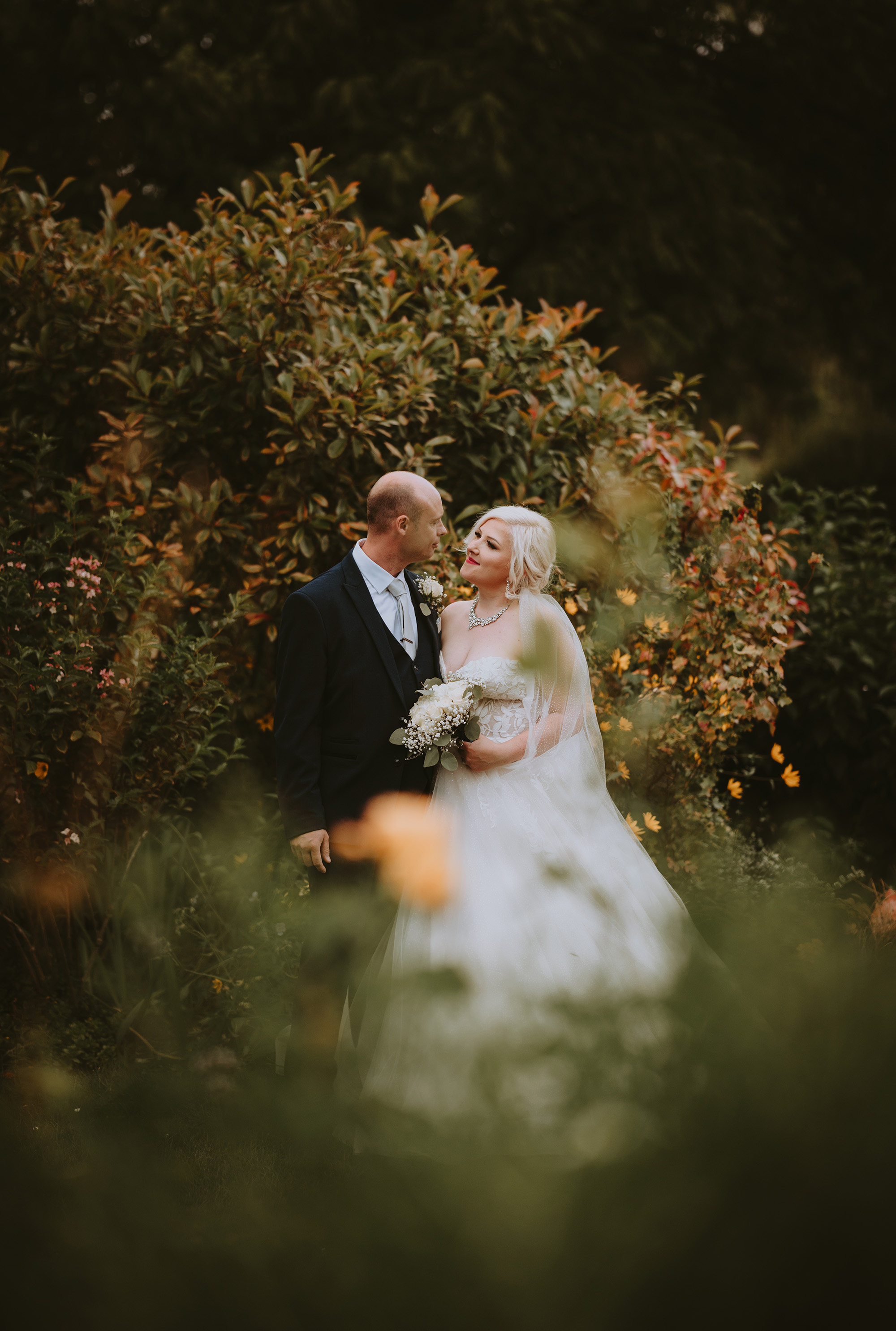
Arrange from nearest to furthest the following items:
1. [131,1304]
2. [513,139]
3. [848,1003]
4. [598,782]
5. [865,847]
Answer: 1. [131,1304]
2. [848,1003]
3. [598,782]
4. [865,847]
5. [513,139]

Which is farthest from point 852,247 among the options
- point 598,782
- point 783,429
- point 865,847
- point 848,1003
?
point 848,1003

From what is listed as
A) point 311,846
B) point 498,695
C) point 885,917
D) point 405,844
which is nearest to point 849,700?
point 498,695

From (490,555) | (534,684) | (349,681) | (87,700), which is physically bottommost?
(87,700)

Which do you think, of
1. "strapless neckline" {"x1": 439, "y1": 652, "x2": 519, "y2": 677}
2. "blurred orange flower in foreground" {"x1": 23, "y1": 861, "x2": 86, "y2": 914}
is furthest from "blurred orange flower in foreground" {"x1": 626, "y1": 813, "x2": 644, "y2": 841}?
"blurred orange flower in foreground" {"x1": 23, "y1": 861, "x2": 86, "y2": 914}

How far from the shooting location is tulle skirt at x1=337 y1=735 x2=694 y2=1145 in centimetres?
92

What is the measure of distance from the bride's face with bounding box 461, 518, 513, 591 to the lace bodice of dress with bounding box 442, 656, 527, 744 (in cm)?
27

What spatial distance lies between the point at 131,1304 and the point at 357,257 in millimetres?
4414

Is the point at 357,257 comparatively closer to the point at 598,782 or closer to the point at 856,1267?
the point at 598,782

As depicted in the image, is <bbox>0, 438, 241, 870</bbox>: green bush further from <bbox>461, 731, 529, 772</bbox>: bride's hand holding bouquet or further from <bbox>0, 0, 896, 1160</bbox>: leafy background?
<bbox>461, 731, 529, 772</bbox>: bride's hand holding bouquet

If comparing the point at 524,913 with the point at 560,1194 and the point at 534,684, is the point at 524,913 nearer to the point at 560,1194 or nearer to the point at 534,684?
the point at 534,684

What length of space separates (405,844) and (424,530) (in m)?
1.59

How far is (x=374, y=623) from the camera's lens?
2973 mm

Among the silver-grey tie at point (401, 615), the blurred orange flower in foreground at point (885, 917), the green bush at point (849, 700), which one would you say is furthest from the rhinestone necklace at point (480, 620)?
the green bush at point (849, 700)

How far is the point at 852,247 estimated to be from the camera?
1043cm
